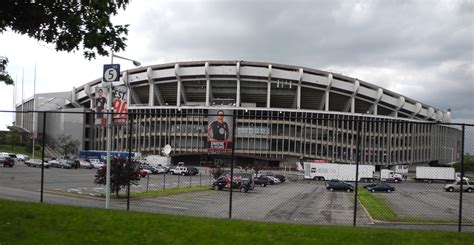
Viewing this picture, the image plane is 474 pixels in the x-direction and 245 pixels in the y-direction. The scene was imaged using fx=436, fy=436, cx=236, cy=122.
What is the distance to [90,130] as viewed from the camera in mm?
105000

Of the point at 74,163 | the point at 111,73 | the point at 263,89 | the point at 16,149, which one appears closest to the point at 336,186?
the point at 111,73

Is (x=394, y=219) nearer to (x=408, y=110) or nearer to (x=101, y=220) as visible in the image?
(x=101, y=220)

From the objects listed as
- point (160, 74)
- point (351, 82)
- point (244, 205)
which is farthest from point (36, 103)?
point (244, 205)

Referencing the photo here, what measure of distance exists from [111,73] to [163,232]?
33.9 feet

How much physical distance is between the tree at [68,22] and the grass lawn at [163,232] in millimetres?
3699

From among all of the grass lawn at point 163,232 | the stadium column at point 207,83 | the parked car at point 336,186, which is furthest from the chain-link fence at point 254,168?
the stadium column at point 207,83

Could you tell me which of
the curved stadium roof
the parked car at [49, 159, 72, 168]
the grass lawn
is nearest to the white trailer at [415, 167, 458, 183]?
the grass lawn

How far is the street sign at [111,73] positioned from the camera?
699 inches

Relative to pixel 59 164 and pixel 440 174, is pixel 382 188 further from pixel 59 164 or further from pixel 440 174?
pixel 59 164

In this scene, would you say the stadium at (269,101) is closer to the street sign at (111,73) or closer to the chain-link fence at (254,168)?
the chain-link fence at (254,168)

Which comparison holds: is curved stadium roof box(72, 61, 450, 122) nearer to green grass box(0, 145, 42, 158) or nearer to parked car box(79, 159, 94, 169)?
green grass box(0, 145, 42, 158)

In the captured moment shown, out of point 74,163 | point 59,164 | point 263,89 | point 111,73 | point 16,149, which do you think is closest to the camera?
point 111,73

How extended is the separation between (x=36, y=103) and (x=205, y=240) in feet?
416

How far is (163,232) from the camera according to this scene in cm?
912
